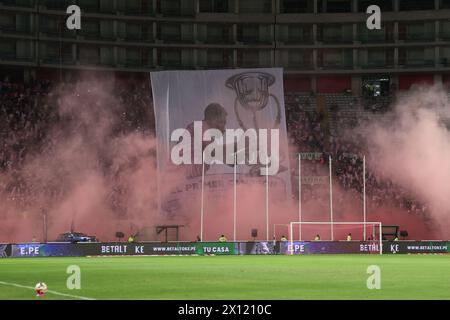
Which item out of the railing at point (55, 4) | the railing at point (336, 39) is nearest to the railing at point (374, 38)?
the railing at point (336, 39)

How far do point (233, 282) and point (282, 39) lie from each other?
78207 millimetres

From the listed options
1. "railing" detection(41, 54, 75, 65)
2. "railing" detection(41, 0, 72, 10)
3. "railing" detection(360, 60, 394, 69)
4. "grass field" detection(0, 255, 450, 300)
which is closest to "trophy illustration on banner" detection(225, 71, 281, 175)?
"railing" detection(41, 54, 75, 65)

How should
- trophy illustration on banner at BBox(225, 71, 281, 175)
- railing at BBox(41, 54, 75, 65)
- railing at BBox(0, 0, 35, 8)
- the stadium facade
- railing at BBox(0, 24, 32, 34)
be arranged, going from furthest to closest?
1. the stadium facade
2. railing at BBox(0, 24, 32, 34)
3. railing at BBox(41, 54, 75, 65)
4. railing at BBox(0, 0, 35, 8)
5. trophy illustration on banner at BBox(225, 71, 281, 175)

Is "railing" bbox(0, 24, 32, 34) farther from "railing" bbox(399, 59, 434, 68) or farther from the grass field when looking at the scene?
the grass field

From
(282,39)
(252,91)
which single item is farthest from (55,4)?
(252,91)

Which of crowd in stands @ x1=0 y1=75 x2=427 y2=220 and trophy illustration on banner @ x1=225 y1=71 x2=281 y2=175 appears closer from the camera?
crowd in stands @ x1=0 y1=75 x2=427 y2=220

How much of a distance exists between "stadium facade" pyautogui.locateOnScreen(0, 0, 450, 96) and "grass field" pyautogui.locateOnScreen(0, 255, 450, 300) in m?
62.1

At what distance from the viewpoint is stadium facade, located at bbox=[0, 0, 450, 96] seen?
346ft

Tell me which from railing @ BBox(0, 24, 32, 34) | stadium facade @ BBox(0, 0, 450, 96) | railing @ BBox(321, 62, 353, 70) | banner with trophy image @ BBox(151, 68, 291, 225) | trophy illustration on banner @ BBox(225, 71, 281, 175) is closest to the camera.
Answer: banner with trophy image @ BBox(151, 68, 291, 225)

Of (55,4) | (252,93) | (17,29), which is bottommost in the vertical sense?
(252,93)

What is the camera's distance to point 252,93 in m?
83.1

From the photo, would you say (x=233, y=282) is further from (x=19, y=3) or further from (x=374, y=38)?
(x=374, y=38)

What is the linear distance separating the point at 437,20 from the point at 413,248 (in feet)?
151

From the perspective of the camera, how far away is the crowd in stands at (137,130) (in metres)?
81.7
